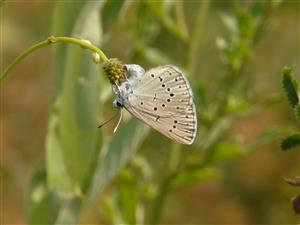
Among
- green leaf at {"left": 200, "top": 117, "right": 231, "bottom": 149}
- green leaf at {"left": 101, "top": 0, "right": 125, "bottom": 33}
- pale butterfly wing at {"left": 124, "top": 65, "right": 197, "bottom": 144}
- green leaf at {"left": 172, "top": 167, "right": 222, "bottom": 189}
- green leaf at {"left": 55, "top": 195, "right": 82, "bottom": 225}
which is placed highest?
pale butterfly wing at {"left": 124, "top": 65, "right": 197, "bottom": 144}

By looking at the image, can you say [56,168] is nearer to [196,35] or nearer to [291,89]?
[196,35]

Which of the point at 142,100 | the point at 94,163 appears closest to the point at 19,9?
the point at 94,163

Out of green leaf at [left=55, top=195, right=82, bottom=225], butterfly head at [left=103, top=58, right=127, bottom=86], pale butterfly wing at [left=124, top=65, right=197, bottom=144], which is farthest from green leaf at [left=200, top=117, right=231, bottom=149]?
butterfly head at [left=103, top=58, right=127, bottom=86]

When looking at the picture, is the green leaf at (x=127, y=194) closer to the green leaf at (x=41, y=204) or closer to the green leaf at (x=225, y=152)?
the green leaf at (x=225, y=152)

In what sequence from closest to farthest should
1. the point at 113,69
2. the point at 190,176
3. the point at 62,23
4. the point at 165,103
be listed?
the point at 113,69 → the point at 165,103 → the point at 62,23 → the point at 190,176

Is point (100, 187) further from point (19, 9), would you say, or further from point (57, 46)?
point (19, 9)

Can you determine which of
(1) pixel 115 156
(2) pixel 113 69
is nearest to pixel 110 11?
(1) pixel 115 156

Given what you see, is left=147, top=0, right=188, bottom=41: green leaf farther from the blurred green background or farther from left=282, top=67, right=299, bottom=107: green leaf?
left=282, top=67, right=299, bottom=107: green leaf
